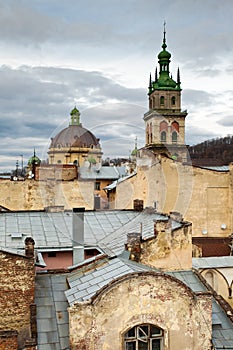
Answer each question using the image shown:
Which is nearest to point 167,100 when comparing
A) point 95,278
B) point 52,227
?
point 52,227

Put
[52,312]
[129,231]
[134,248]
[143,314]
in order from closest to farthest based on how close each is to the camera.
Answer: [143,314] → [52,312] → [134,248] → [129,231]

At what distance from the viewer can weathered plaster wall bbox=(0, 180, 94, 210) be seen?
3466 centimetres

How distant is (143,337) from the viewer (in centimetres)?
1055

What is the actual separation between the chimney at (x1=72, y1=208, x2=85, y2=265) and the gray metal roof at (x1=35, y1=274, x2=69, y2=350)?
3337 mm

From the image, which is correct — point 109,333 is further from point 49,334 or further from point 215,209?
point 215,209

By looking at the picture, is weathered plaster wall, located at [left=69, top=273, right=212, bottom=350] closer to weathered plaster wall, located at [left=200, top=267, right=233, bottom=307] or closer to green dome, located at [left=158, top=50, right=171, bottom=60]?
weathered plaster wall, located at [left=200, top=267, right=233, bottom=307]

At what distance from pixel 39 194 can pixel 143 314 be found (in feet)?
84.8

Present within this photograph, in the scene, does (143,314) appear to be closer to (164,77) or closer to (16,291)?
(16,291)

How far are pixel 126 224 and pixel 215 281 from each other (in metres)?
7.67

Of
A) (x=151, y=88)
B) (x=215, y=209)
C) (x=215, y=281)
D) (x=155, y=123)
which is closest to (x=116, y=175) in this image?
(x=155, y=123)

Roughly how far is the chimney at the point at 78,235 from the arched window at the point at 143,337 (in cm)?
689

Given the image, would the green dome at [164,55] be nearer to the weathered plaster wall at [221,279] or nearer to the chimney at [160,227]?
the weathered plaster wall at [221,279]

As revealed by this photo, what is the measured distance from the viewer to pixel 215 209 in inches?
1400

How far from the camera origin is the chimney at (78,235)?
17.3 metres
